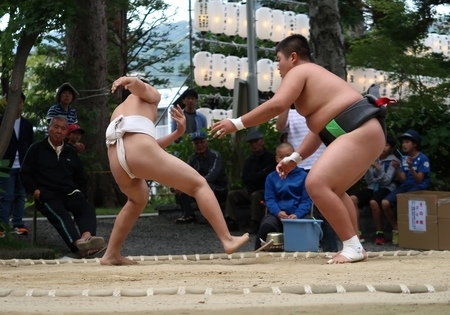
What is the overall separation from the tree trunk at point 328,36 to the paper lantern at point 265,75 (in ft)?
15.8

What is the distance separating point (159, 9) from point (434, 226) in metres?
13.1

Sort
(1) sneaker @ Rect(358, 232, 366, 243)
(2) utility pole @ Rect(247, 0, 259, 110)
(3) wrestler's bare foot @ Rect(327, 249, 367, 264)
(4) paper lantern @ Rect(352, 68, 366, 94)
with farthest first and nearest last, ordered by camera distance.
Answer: (4) paper lantern @ Rect(352, 68, 366, 94), (2) utility pole @ Rect(247, 0, 259, 110), (1) sneaker @ Rect(358, 232, 366, 243), (3) wrestler's bare foot @ Rect(327, 249, 367, 264)

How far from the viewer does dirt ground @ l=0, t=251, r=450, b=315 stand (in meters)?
3.21

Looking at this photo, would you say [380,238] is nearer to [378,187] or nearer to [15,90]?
[378,187]

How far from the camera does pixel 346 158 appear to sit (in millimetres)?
4770

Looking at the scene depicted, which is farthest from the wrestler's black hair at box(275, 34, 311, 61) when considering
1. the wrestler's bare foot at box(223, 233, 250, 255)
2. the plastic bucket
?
the plastic bucket

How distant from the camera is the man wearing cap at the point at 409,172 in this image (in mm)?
8133

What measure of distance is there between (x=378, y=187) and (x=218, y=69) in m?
6.36

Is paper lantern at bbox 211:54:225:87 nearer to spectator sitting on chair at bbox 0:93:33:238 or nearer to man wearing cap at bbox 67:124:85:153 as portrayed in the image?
spectator sitting on chair at bbox 0:93:33:238

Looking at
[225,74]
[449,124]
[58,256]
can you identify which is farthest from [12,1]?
[225,74]

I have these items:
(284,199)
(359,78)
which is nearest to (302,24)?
(359,78)

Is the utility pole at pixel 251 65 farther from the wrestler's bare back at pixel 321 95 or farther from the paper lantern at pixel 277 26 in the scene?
the wrestler's bare back at pixel 321 95

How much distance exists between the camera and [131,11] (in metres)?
19.7

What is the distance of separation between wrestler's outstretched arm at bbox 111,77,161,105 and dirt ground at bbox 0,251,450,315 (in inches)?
38.6
